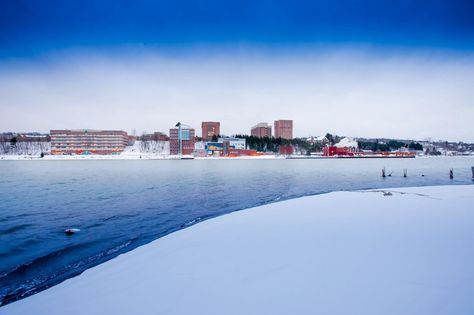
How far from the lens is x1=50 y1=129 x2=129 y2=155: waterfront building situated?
141125 millimetres

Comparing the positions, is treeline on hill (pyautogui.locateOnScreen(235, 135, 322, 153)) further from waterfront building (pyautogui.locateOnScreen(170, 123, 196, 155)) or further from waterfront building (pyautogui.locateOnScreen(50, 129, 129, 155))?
waterfront building (pyautogui.locateOnScreen(50, 129, 129, 155))

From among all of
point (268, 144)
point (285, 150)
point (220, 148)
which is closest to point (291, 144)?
point (285, 150)

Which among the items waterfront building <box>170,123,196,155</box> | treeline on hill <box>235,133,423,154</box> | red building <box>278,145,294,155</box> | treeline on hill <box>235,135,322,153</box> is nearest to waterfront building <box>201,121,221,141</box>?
treeline on hill <box>235,133,423,154</box>

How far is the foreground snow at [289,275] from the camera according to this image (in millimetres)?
3488

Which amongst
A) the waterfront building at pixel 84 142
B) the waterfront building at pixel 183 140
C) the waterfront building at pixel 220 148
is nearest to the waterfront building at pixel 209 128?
the waterfront building at pixel 183 140

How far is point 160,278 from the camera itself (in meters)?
4.63

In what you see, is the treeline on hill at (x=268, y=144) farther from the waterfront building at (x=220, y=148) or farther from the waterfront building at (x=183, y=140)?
the waterfront building at (x=183, y=140)

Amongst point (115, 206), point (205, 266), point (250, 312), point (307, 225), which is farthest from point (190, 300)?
point (115, 206)

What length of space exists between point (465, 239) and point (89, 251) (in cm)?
1054

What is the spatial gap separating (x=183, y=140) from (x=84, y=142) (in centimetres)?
5627

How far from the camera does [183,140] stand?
456ft

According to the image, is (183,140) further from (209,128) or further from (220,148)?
(209,128)

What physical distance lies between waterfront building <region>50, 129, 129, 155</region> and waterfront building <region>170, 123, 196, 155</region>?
3218cm

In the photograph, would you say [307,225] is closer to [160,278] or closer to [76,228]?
[160,278]
